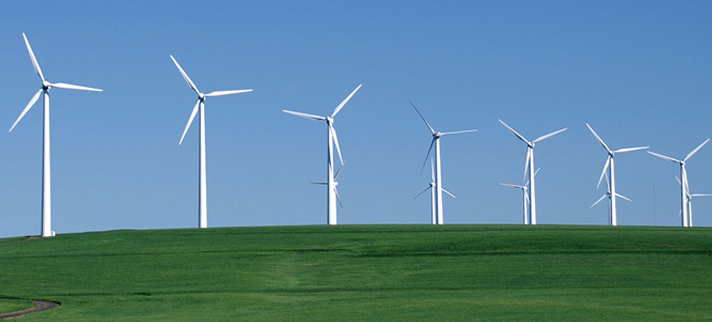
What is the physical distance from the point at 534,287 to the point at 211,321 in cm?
1386

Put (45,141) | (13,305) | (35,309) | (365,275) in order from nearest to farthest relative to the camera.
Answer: (35,309) → (13,305) → (365,275) → (45,141)

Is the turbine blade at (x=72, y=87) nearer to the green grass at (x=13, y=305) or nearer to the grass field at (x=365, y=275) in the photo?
the grass field at (x=365, y=275)

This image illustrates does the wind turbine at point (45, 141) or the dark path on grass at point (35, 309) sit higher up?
the wind turbine at point (45, 141)

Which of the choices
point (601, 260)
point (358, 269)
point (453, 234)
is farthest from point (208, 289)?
point (453, 234)

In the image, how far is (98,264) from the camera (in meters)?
47.0

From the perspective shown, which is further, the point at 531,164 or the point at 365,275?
the point at 531,164

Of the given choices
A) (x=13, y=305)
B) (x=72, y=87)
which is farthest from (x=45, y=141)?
(x=13, y=305)

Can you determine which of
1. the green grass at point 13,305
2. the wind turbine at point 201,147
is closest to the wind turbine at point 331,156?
the wind turbine at point 201,147

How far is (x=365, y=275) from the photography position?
136ft

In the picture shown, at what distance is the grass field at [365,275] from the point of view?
29.7m

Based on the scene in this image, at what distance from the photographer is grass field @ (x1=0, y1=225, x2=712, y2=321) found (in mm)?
29656

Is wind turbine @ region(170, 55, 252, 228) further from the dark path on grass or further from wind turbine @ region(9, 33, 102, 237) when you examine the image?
the dark path on grass

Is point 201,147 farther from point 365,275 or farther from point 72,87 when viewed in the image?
point 365,275

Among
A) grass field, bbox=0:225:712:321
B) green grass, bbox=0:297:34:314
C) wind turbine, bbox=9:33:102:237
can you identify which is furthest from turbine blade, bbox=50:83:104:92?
green grass, bbox=0:297:34:314
